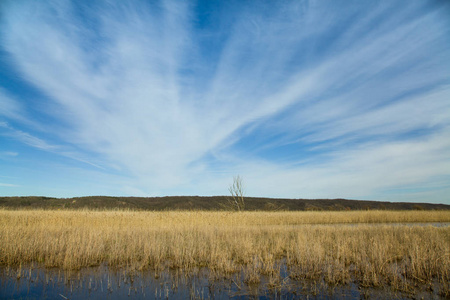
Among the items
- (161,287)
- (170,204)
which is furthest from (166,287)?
(170,204)

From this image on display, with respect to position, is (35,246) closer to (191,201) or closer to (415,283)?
(415,283)

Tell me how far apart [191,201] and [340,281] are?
41.8 m

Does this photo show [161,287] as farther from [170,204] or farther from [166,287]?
[170,204]

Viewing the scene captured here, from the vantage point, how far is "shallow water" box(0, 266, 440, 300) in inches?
181

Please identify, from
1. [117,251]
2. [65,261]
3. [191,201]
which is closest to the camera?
[65,261]

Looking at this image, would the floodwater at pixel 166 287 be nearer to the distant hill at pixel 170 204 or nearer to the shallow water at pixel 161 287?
the shallow water at pixel 161 287

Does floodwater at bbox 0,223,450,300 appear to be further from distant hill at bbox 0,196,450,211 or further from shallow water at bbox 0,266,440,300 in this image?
distant hill at bbox 0,196,450,211

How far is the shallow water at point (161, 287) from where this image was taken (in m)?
4.60

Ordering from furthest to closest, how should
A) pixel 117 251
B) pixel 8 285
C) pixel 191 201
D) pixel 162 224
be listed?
1. pixel 191 201
2. pixel 162 224
3. pixel 117 251
4. pixel 8 285

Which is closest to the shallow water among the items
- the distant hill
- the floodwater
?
the floodwater

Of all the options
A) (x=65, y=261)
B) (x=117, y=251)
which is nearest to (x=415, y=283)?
(x=117, y=251)

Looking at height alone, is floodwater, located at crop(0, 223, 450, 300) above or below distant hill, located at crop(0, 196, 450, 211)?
below

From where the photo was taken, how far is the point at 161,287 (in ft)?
16.8

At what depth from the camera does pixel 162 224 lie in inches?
540
